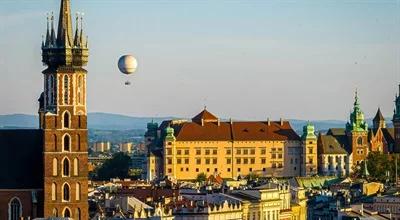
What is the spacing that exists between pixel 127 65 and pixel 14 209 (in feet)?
26.0

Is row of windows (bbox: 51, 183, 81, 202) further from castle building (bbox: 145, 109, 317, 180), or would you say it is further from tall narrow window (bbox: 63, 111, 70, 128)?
castle building (bbox: 145, 109, 317, 180)

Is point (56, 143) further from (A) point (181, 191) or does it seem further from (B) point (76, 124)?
(A) point (181, 191)

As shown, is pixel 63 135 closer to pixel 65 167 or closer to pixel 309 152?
pixel 65 167

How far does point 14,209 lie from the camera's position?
90500mm

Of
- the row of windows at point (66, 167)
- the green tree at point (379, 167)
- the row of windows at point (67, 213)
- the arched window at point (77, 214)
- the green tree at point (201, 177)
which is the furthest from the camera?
the green tree at point (379, 167)

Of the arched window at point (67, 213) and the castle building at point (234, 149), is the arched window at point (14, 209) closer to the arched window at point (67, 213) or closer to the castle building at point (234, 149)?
the arched window at point (67, 213)

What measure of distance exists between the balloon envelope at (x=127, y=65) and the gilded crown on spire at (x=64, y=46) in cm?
273

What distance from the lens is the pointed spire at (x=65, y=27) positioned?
8988 cm

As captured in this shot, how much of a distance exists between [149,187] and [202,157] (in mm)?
65211

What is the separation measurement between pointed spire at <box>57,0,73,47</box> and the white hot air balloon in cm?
325

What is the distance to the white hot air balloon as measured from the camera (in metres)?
92.1

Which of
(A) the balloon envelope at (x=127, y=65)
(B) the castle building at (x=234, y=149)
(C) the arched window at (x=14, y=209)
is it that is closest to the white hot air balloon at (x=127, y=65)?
(A) the balloon envelope at (x=127, y=65)

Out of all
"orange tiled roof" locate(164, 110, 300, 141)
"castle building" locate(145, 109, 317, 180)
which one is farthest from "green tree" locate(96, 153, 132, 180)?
"orange tiled roof" locate(164, 110, 300, 141)

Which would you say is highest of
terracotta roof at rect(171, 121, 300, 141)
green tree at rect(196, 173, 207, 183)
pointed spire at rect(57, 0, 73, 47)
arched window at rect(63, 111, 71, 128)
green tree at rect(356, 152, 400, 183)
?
pointed spire at rect(57, 0, 73, 47)
